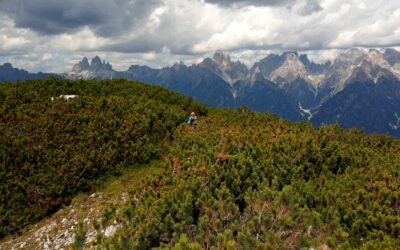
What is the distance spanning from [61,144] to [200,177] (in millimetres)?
12287

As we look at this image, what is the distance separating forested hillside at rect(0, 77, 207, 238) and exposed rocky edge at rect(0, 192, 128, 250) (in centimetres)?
78

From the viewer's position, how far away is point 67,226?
1213cm

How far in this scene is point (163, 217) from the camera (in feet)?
27.1

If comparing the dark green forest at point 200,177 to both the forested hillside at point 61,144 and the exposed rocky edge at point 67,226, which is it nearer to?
the forested hillside at point 61,144

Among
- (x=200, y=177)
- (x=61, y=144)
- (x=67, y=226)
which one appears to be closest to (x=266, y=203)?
(x=200, y=177)

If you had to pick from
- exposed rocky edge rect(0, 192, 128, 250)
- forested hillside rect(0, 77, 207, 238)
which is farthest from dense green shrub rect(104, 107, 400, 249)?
forested hillside rect(0, 77, 207, 238)

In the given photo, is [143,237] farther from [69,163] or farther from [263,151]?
[69,163]

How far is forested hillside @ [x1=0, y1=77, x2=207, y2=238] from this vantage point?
13.9 m

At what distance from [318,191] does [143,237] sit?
262 inches

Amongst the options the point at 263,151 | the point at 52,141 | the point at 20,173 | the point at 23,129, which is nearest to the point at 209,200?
the point at 263,151

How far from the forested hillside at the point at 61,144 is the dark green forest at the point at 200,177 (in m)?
0.07

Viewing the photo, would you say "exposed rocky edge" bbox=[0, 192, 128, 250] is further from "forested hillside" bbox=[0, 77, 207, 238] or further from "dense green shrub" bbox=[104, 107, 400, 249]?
"dense green shrub" bbox=[104, 107, 400, 249]

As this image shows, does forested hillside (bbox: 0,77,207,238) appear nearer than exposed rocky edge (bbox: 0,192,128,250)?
No

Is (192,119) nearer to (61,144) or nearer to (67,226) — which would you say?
(61,144)
